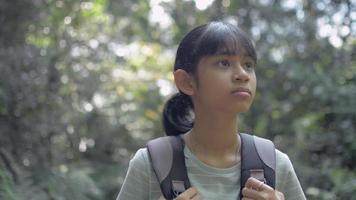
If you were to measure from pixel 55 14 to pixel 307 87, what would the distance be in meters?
2.22

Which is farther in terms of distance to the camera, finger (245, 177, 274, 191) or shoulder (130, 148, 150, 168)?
shoulder (130, 148, 150, 168)

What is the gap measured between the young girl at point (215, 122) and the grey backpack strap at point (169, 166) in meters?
0.03

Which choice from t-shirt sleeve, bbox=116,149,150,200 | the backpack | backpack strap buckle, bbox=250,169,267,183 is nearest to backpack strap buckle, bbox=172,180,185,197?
the backpack

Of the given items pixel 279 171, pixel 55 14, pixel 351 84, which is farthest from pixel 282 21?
pixel 279 171

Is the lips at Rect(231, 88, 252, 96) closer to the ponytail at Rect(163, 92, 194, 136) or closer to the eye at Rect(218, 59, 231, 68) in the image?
the eye at Rect(218, 59, 231, 68)

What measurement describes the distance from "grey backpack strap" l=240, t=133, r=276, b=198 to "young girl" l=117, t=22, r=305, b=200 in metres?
0.04

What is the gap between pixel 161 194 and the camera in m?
1.88

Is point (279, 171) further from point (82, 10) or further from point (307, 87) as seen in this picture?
point (82, 10)

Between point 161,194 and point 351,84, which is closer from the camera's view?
point 161,194

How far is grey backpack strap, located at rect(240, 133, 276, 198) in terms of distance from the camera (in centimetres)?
186

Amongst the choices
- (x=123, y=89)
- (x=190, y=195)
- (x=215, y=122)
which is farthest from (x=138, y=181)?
(x=123, y=89)

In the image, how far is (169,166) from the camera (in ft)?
6.10

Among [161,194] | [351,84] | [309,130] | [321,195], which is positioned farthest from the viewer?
[309,130]

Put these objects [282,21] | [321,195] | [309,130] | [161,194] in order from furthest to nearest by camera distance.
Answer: [282,21]
[309,130]
[321,195]
[161,194]
